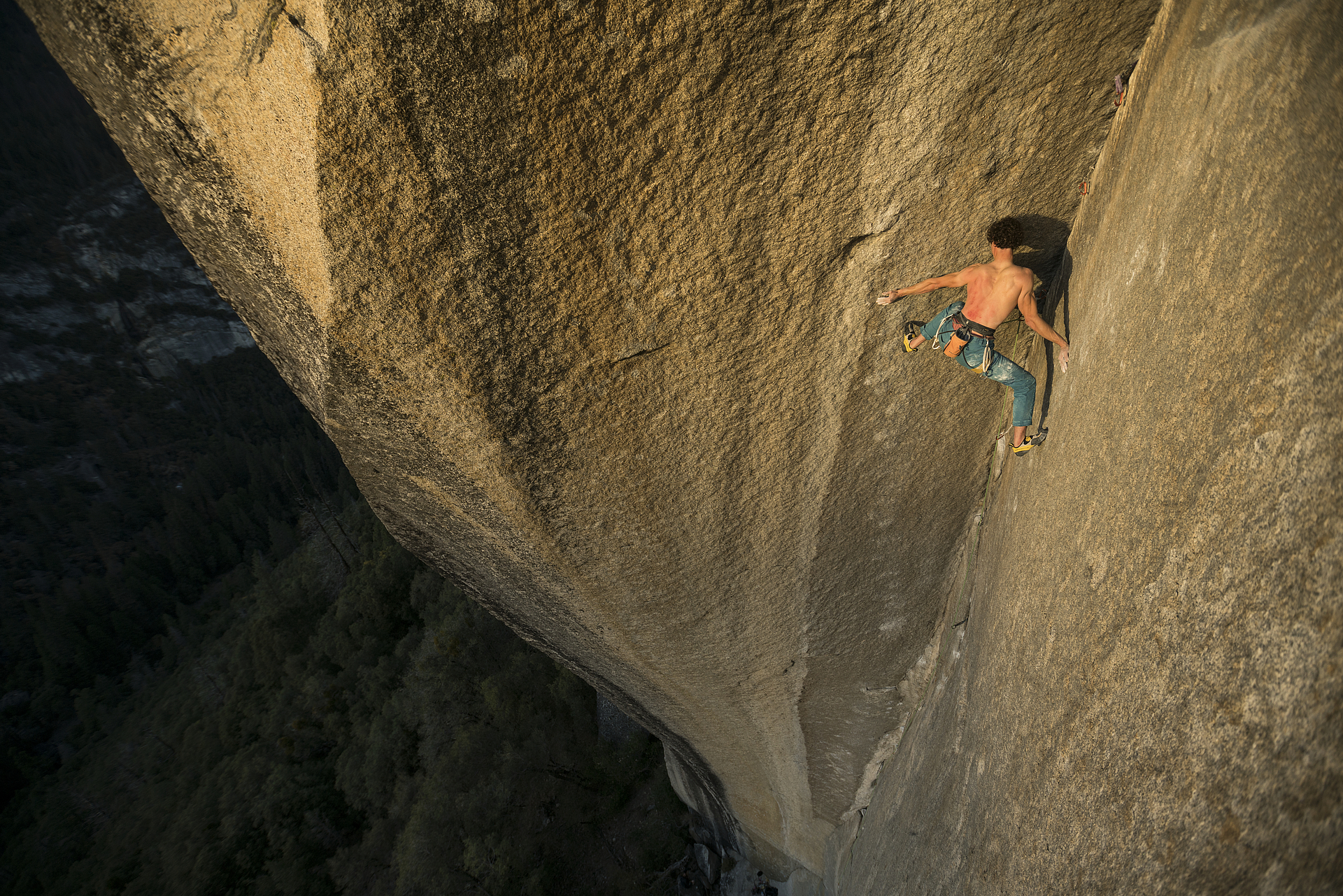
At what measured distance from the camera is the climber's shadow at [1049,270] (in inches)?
90.9

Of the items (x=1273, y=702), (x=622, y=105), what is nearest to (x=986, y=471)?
(x=1273, y=702)

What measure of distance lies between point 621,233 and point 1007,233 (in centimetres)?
140

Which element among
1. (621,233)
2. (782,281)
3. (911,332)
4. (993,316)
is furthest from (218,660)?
(993,316)

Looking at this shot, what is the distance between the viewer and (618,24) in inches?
68.4

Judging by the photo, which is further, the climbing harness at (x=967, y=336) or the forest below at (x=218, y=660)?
the forest below at (x=218, y=660)

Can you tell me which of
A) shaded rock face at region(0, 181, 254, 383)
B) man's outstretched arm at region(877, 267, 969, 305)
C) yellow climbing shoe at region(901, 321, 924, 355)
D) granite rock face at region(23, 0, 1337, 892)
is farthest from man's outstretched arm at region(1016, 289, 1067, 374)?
shaded rock face at region(0, 181, 254, 383)

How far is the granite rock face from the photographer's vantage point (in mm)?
1374

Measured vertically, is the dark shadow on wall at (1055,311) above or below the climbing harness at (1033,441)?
above

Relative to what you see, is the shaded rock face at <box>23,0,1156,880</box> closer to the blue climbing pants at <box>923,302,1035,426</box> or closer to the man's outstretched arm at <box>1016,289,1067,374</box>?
the blue climbing pants at <box>923,302,1035,426</box>

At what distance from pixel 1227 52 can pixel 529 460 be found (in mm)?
2499

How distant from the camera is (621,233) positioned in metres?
2.12

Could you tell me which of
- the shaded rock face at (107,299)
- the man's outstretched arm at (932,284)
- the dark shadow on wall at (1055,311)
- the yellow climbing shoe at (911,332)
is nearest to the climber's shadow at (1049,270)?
the dark shadow on wall at (1055,311)

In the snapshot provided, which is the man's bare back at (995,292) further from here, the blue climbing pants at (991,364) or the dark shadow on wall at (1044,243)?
the dark shadow on wall at (1044,243)

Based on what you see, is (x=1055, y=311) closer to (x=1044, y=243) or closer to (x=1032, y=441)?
(x=1044, y=243)
